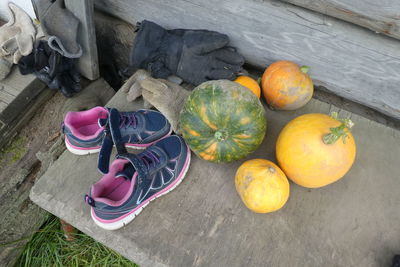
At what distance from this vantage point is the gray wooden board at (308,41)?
1825 mm

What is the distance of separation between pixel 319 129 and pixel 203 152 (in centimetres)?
60

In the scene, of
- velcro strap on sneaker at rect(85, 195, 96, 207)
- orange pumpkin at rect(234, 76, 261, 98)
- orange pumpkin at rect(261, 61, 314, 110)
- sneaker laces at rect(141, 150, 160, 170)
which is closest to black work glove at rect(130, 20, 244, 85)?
orange pumpkin at rect(234, 76, 261, 98)

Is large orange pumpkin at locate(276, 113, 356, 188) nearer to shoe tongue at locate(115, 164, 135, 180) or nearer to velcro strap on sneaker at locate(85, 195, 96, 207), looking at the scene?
shoe tongue at locate(115, 164, 135, 180)

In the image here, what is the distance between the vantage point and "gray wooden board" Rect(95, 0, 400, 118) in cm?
183

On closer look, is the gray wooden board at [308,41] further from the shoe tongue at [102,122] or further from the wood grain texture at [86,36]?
the shoe tongue at [102,122]

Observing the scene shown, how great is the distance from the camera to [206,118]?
1562mm

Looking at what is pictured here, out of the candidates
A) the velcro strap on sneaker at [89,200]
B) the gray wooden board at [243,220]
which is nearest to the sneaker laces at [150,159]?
the gray wooden board at [243,220]

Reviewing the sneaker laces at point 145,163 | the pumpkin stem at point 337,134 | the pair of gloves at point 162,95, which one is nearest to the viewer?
the pumpkin stem at point 337,134

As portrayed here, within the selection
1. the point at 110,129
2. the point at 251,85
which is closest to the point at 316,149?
the point at 251,85

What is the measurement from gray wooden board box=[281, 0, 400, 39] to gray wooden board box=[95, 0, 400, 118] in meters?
0.11

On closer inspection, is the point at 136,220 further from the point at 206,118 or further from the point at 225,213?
the point at 206,118

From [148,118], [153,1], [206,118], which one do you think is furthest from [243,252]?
[153,1]

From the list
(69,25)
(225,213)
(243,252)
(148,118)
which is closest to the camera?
(243,252)

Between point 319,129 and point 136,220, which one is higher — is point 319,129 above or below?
above
